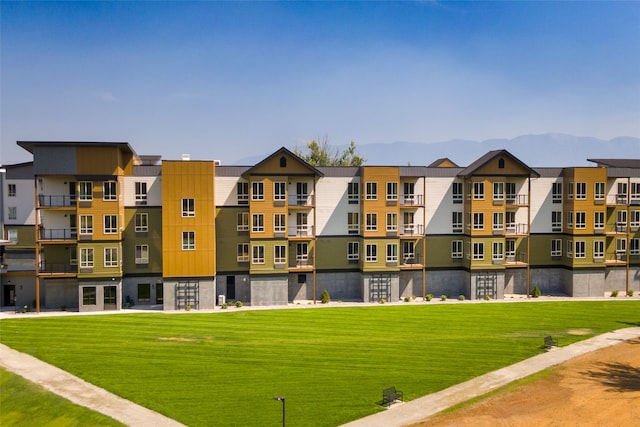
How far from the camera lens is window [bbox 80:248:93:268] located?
51.4 meters

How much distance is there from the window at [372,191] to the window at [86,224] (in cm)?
2830

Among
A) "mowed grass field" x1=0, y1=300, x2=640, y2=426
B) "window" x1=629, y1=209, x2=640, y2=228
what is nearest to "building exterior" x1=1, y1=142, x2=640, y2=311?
"window" x1=629, y1=209, x2=640, y2=228

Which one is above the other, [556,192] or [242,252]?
[556,192]

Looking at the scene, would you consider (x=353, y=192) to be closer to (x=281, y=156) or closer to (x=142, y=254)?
(x=281, y=156)

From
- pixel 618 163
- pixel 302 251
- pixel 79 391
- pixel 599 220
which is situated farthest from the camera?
pixel 618 163

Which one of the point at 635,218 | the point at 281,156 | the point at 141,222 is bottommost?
the point at 141,222

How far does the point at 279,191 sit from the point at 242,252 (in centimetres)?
790

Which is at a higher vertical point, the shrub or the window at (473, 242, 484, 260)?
the window at (473, 242, 484, 260)

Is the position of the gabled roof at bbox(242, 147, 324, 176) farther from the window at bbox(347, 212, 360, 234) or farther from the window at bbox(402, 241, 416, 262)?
the window at bbox(402, 241, 416, 262)

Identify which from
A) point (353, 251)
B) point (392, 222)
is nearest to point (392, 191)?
point (392, 222)

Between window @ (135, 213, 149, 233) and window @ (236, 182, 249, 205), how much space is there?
9680 millimetres

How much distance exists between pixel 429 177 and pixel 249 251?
21971 millimetres

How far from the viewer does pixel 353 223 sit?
58250mm

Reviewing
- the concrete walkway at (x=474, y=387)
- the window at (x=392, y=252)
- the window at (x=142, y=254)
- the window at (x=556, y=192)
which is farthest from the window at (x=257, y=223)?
the window at (x=556, y=192)
